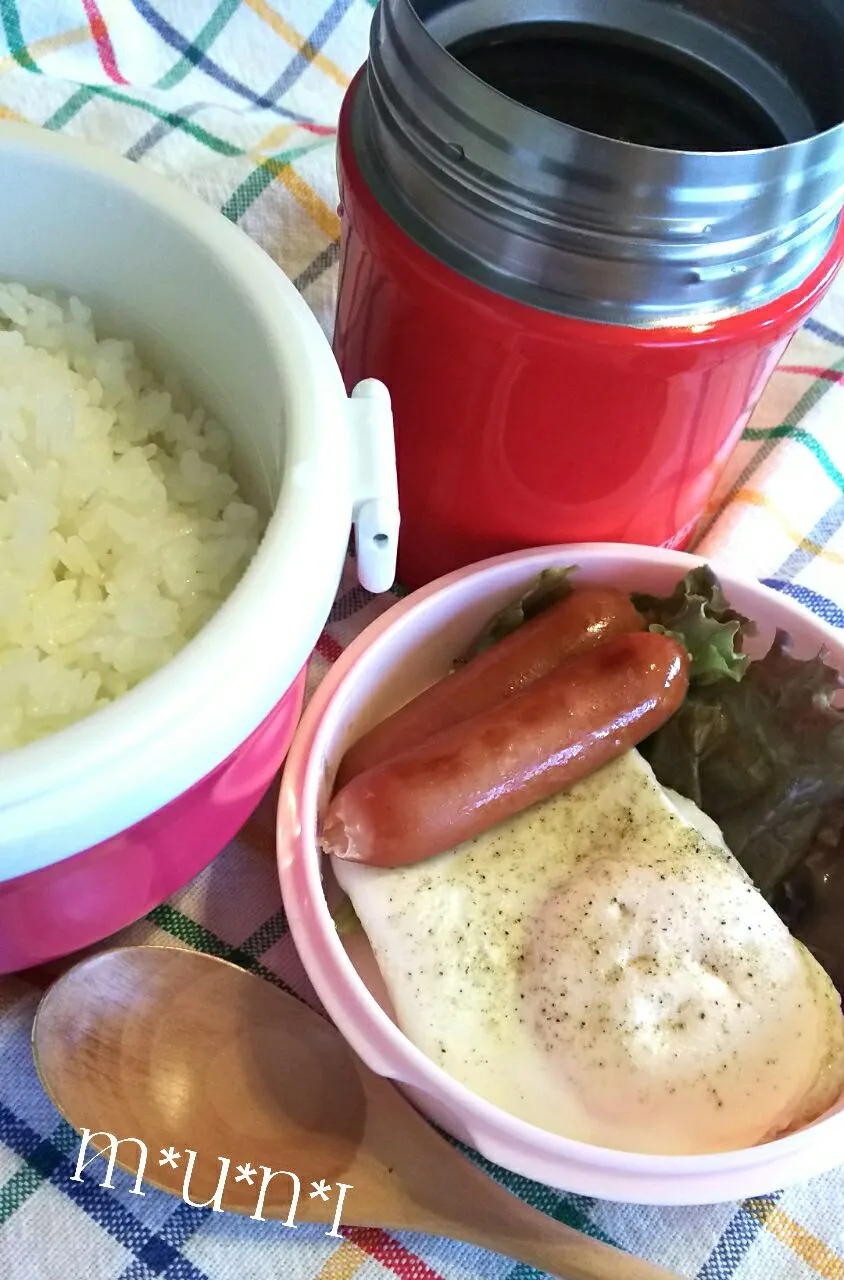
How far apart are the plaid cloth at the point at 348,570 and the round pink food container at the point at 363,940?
0.22 ft

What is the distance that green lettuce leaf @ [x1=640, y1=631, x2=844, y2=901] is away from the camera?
78 centimetres

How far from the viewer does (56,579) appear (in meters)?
0.66

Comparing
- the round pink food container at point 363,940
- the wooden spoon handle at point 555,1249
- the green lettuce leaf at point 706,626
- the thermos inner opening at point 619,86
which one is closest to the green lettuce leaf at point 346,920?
the round pink food container at point 363,940

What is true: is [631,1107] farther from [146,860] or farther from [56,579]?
[56,579]

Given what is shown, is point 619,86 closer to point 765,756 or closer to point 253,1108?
point 765,756

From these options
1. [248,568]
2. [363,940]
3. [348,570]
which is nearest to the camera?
[248,568]

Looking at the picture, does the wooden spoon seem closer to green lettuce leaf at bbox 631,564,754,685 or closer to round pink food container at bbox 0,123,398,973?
round pink food container at bbox 0,123,398,973

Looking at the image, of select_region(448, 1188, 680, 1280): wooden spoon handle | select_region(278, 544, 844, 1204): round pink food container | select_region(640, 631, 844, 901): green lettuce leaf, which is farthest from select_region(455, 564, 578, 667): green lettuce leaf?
select_region(448, 1188, 680, 1280): wooden spoon handle

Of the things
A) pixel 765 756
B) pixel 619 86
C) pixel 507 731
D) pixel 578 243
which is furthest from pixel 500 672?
pixel 619 86

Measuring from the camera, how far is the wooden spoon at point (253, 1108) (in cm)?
65

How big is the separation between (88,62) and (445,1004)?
103 centimetres

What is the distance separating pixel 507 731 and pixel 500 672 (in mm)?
75

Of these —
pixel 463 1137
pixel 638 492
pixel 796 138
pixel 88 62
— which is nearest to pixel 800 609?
pixel 638 492

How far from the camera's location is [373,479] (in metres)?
0.62
